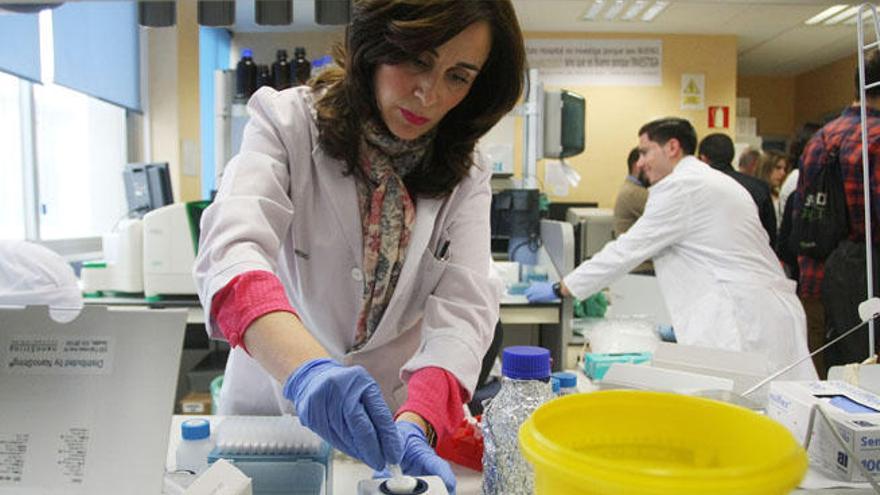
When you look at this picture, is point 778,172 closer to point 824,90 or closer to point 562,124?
point 562,124

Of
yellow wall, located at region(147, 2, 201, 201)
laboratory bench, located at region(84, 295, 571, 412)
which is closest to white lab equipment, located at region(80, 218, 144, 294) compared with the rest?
laboratory bench, located at region(84, 295, 571, 412)

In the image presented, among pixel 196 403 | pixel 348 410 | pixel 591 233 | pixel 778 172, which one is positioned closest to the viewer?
pixel 348 410

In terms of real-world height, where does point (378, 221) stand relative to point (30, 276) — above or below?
above

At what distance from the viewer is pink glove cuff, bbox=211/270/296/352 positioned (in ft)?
2.63

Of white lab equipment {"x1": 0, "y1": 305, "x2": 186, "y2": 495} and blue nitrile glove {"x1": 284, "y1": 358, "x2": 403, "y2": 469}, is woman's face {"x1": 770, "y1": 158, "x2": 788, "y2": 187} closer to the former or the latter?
blue nitrile glove {"x1": 284, "y1": 358, "x2": 403, "y2": 469}

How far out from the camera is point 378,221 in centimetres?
114

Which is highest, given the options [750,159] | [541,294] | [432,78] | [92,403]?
[750,159]

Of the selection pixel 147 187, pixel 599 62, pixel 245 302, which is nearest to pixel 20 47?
pixel 147 187

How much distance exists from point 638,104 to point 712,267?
13.6ft

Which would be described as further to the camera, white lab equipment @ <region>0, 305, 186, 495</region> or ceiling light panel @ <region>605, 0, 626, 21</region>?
ceiling light panel @ <region>605, 0, 626, 21</region>

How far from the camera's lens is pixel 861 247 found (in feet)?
7.68

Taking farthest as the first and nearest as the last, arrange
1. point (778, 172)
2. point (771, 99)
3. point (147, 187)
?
point (771, 99)
point (778, 172)
point (147, 187)

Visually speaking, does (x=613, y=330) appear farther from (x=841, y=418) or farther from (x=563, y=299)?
(x=841, y=418)

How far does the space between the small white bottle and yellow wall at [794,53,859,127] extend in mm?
7527
